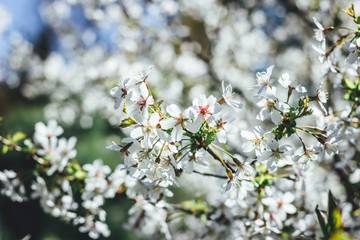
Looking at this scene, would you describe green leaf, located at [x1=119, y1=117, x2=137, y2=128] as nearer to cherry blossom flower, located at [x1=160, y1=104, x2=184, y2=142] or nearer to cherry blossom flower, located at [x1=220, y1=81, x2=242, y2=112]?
cherry blossom flower, located at [x1=160, y1=104, x2=184, y2=142]

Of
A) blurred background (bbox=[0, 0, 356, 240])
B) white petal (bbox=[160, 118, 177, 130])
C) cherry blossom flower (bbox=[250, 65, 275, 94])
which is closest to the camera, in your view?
white petal (bbox=[160, 118, 177, 130])

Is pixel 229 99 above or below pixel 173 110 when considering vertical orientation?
above

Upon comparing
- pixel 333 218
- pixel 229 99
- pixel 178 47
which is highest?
pixel 178 47

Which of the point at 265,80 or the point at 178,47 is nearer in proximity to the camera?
the point at 265,80

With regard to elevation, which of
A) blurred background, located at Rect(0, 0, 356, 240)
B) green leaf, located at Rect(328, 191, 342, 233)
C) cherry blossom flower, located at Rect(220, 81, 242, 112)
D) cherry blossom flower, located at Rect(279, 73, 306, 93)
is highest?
blurred background, located at Rect(0, 0, 356, 240)

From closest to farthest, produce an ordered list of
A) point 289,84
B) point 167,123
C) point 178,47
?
point 167,123 → point 289,84 → point 178,47

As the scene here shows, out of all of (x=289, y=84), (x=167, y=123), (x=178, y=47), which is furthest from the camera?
(x=178, y=47)

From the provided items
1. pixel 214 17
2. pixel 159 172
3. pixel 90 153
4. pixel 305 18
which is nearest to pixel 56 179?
pixel 159 172

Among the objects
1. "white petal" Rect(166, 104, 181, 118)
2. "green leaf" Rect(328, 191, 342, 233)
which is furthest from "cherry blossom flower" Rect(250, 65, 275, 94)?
"green leaf" Rect(328, 191, 342, 233)

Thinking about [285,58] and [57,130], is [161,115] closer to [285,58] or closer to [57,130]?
[57,130]

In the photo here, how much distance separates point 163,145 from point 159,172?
0.09 m

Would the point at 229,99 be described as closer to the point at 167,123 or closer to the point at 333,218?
the point at 167,123

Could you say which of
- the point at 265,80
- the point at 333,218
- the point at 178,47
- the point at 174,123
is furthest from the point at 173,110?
the point at 178,47

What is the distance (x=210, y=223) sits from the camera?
1462 millimetres
